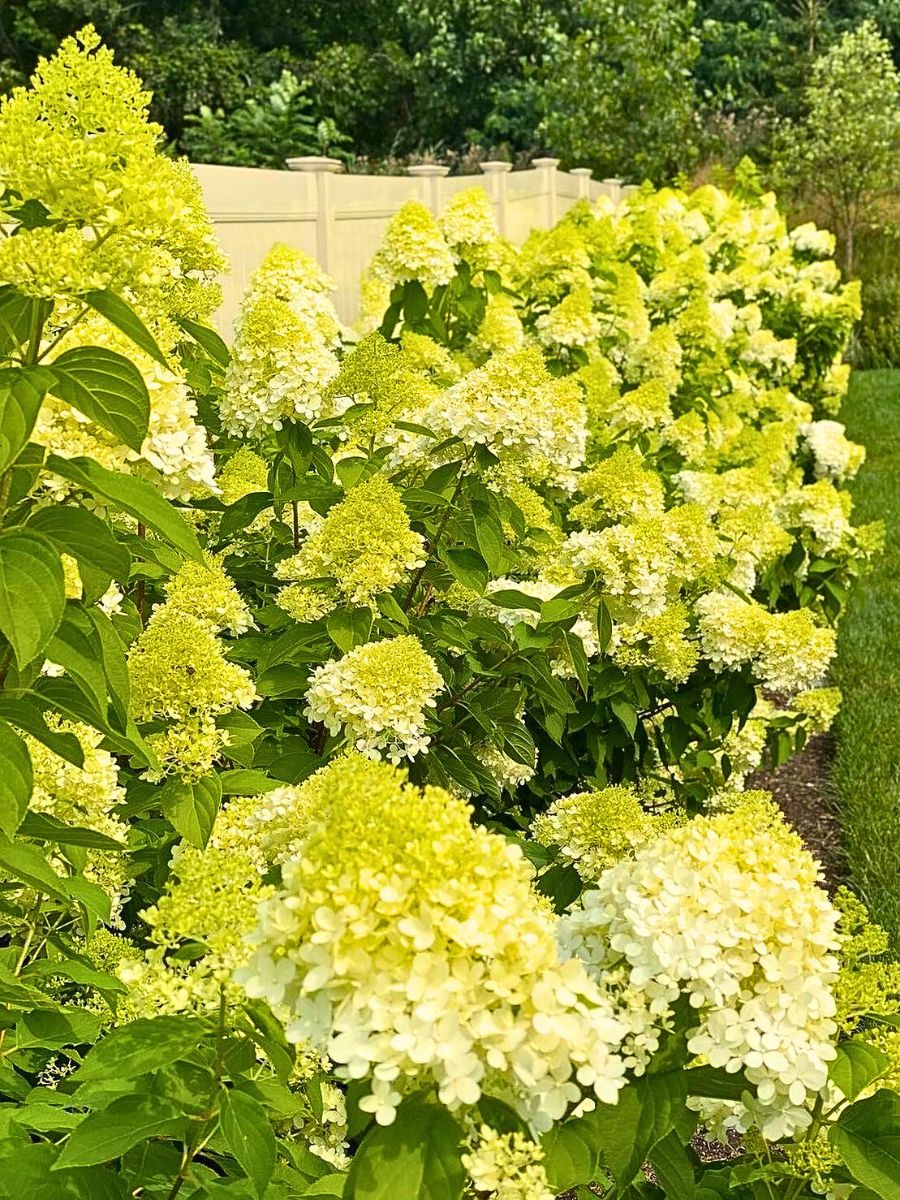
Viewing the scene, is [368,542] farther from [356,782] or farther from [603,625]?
[356,782]

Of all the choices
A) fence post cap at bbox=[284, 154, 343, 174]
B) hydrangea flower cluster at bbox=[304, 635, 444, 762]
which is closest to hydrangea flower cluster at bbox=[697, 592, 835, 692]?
hydrangea flower cluster at bbox=[304, 635, 444, 762]

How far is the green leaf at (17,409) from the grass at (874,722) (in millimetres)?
3369

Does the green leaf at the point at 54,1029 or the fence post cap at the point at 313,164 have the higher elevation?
the fence post cap at the point at 313,164

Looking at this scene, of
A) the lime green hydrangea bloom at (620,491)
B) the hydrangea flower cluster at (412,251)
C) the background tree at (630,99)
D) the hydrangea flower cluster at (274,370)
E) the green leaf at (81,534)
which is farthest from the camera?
the background tree at (630,99)

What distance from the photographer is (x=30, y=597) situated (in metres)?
1.32

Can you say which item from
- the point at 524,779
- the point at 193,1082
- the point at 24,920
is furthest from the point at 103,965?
the point at 524,779

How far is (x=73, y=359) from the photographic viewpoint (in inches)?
56.1

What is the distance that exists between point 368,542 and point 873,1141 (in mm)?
1349

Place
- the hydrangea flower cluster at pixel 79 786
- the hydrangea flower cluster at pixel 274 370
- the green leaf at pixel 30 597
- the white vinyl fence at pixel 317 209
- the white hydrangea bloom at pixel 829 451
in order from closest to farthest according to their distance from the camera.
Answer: the green leaf at pixel 30 597 → the hydrangea flower cluster at pixel 79 786 → the hydrangea flower cluster at pixel 274 370 → the white vinyl fence at pixel 317 209 → the white hydrangea bloom at pixel 829 451

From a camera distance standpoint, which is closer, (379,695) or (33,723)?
(33,723)

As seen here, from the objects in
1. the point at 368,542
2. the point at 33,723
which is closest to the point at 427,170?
the point at 368,542

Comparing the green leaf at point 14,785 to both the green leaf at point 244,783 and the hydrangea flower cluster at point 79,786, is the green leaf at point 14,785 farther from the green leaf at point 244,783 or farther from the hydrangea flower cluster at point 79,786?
the green leaf at point 244,783

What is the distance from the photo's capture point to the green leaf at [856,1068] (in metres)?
1.35

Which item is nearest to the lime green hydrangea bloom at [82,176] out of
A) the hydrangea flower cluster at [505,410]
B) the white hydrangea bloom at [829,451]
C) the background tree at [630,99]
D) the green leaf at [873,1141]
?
the green leaf at [873,1141]
